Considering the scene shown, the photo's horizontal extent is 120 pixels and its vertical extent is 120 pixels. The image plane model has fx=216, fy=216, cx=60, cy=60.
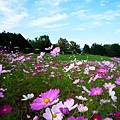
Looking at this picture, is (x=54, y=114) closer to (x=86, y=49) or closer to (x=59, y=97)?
(x=59, y=97)

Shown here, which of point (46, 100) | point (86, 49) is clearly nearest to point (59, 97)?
point (46, 100)

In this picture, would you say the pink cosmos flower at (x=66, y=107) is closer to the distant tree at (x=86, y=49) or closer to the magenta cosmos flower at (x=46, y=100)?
the magenta cosmos flower at (x=46, y=100)

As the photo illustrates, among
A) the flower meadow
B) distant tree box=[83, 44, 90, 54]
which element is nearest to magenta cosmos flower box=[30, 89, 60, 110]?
the flower meadow

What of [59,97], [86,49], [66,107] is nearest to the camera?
[66,107]

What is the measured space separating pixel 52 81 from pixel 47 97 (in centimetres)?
261

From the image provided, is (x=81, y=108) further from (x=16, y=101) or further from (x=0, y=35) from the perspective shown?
(x=0, y=35)

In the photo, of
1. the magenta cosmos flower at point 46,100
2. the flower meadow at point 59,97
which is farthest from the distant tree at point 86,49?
the magenta cosmos flower at point 46,100

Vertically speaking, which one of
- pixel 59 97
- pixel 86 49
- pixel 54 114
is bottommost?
pixel 86 49

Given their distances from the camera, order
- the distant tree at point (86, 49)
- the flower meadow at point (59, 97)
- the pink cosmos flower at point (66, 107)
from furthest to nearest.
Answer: the distant tree at point (86, 49), the flower meadow at point (59, 97), the pink cosmos flower at point (66, 107)

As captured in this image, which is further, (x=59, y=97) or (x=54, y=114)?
(x=59, y=97)

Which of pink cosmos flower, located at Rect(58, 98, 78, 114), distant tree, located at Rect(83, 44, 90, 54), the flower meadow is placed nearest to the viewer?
pink cosmos flower, located at Rect(58, 98, 78, 114)

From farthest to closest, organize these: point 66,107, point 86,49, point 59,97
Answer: point 86,49, point 59,97, point 66,107

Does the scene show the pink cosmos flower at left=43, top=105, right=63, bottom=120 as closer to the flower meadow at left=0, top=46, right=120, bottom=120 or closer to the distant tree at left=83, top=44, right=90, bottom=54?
the flower meadow at left=0, top=46, right=120, bottom=120

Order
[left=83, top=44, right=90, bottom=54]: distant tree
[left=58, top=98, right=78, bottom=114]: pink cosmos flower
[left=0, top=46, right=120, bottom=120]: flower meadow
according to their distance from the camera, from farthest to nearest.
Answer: [left=83, top=44, right=90, bottom=54]: distant tree
[left=0, top=46, right=120, bottom=120]: flower meadow
[left=58, top=98, right=78, bottom=114]: pink cosmos flower
